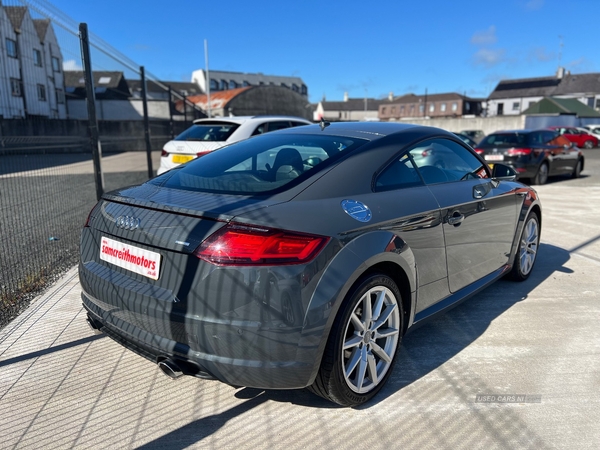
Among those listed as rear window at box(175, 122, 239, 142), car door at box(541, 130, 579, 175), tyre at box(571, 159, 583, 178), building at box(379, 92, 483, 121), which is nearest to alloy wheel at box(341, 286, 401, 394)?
rear window at box(175, 122, 239, 142)

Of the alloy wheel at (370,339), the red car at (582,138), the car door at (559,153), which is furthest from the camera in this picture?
the red car at (582,138)

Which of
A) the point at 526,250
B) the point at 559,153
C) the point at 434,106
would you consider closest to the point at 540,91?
the point at 434,106

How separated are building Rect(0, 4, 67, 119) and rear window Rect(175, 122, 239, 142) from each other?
288 cm

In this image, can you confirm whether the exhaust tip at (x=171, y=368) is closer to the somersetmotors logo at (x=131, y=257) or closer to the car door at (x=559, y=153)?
the somersetmotors logo at (x=131, y=257)

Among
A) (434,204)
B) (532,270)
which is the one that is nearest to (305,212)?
(434,204)

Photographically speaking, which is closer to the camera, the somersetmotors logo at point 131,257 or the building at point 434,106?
the somersetmotors logo at point 131,257

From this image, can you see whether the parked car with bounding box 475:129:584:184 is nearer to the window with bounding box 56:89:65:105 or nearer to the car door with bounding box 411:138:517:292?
the car door with bounding box 411:138:517:292

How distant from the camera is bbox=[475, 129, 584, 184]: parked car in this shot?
12.5 metres

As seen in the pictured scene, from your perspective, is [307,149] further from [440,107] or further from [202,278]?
[440,107]

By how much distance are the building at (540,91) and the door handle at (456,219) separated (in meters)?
66.6

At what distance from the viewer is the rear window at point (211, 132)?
330 inches

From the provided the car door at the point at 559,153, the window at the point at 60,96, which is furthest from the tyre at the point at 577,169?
the window at the point at 60,96

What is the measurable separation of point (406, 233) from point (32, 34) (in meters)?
4.66

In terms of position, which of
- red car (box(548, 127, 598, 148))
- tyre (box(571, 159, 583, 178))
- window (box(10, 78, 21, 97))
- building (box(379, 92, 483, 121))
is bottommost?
tyre (box(571, 159, 583, 178))
